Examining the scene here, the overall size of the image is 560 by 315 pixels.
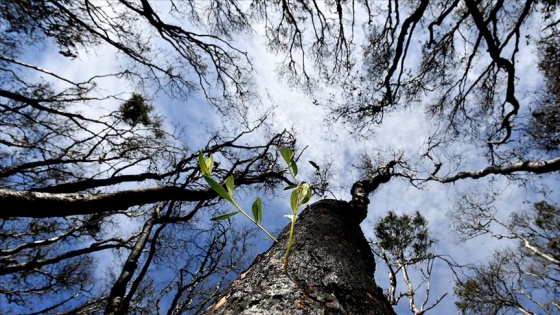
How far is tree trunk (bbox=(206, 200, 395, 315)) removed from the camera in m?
0.75

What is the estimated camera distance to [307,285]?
0.84 metres

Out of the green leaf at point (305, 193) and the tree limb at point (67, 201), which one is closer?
the green leaf at point (305, 193)

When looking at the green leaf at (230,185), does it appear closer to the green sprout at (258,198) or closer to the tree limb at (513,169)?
the green sprout at (258,198)

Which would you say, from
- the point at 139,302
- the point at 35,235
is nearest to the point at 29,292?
the point at 35,235

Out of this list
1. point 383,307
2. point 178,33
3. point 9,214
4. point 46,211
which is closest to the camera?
point 383,307

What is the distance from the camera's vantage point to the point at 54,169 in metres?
5.58

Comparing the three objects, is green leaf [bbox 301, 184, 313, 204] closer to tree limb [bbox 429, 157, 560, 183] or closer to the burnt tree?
the burnt tree

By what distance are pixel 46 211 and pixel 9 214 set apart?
0.19 metres

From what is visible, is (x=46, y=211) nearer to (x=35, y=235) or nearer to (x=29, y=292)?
(x=35, y=235)

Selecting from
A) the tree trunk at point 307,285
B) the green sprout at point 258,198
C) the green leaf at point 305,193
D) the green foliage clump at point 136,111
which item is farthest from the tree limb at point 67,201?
the green foliage clump at point 136,111

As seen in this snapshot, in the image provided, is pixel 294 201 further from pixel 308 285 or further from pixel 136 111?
pixel 136 111

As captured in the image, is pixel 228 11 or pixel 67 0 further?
pixel 228 11

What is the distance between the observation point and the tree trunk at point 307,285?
751 mm

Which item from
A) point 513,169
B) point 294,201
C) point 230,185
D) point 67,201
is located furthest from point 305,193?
point 513,169
